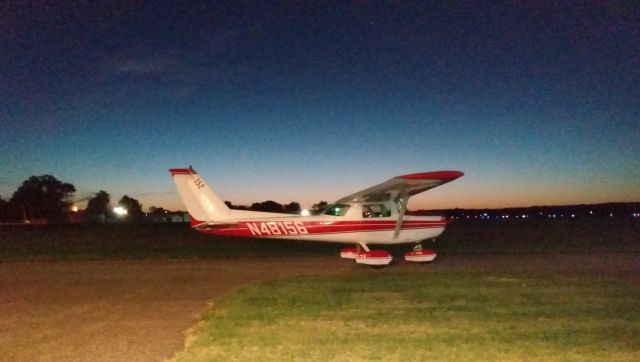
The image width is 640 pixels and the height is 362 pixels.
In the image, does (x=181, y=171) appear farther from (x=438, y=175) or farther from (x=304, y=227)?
(x=438, y=175)

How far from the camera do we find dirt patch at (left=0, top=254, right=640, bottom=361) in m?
7.80

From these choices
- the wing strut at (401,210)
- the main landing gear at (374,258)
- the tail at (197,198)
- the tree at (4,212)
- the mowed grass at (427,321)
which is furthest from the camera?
the tree at (4,212)

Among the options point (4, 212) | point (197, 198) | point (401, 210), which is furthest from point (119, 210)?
point (401, 210)

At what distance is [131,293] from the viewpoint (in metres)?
12.0

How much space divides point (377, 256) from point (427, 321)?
6962mm

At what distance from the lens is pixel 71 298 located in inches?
456

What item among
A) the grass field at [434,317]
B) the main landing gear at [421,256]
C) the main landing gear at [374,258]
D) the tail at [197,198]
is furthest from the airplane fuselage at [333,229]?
the grass field at [434,317]

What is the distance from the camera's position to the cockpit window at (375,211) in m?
17.1

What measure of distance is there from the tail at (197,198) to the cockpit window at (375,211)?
4.78 meters

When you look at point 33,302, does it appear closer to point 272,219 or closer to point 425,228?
point 272,219

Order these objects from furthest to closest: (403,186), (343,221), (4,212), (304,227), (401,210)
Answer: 1. (4,212)
2. (343,221)
3. (304,227)
4. (401,210)
5. (403,186)

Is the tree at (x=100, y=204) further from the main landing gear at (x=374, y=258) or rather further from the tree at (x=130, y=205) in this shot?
the main landing gear at (x=374, y=258)

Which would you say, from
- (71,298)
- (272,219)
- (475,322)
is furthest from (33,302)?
(475,322)

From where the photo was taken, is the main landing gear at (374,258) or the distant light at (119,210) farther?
the distant light at (119,210)
